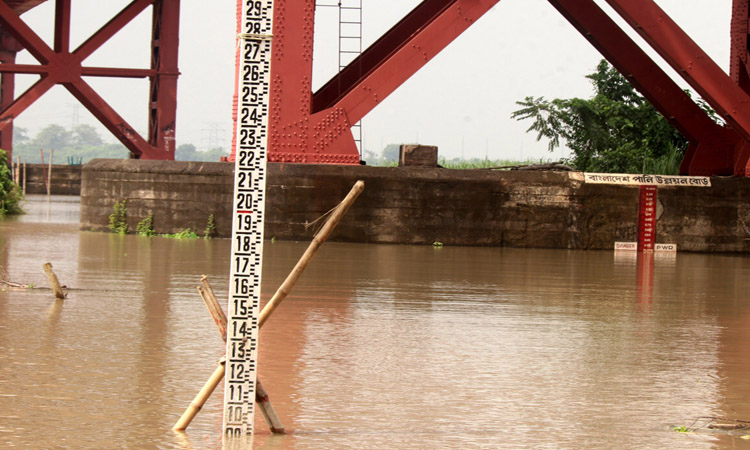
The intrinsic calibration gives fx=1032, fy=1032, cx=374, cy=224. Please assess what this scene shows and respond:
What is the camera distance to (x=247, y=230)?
15.6 feet

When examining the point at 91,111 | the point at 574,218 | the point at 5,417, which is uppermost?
the point at 91,111

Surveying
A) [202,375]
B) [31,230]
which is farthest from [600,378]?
[31,230]

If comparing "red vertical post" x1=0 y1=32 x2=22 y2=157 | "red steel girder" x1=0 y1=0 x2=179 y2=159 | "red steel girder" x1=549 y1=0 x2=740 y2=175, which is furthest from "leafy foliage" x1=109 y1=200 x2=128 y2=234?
"red vertical post" x1=0 y1=32 x2=22 y2=157

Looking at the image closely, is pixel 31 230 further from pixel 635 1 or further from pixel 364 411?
pixel 364 411

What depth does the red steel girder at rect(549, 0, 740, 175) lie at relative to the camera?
2011 cm

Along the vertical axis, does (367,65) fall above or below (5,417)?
above

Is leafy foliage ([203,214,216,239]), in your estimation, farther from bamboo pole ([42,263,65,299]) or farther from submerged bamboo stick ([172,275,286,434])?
submerged bamboo stick ([172,275,286,434])

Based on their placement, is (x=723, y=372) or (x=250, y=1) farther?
(x=723, y=372)

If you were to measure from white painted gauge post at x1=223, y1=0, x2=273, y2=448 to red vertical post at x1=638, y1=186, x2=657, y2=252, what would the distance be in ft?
46.3

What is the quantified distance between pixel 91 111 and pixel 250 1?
22.0 m

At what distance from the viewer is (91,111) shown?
25734 mm

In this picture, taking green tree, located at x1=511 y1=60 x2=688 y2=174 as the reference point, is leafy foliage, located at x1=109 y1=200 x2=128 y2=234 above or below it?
below

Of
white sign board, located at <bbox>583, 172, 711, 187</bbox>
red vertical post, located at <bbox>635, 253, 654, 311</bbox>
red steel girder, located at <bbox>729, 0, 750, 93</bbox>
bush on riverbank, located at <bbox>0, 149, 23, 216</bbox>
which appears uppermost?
red steel girder, located at <bbox>729, 0, 750, 93</bbox>

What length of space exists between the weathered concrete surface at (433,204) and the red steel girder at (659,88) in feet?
5.85
